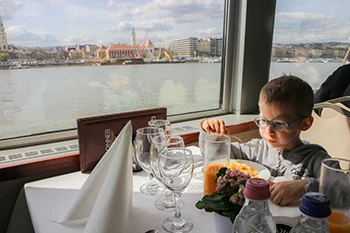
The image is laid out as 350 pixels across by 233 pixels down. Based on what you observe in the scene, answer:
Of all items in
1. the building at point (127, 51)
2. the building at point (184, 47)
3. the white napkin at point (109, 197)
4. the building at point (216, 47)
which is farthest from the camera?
the building at point (216, 47)

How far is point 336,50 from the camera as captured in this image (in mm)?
1892

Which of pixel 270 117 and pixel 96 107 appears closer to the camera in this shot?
pixel 270 117

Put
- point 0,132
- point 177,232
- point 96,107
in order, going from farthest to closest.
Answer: point 96,107 < point 0,132 < point 177,232

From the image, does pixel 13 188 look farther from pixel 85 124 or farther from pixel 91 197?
pixel 91 197

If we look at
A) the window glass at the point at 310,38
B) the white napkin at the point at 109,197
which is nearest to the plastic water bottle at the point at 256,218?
the white napkin at the point at 109,197

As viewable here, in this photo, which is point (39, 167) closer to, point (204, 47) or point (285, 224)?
point (285, 224)

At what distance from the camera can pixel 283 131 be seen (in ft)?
3.59

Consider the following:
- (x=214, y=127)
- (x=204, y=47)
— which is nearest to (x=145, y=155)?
(x=214, y=127)

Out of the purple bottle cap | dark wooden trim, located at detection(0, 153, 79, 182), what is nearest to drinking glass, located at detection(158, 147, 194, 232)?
the purple bottle cap

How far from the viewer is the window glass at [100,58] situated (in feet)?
4.36

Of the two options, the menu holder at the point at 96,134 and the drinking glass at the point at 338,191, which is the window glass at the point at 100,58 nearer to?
the menu holder at the point at 96,134

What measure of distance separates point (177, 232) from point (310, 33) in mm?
1707

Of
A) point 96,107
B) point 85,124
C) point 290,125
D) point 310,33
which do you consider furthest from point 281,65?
point 85,124

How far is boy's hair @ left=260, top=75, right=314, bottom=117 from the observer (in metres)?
1.08
